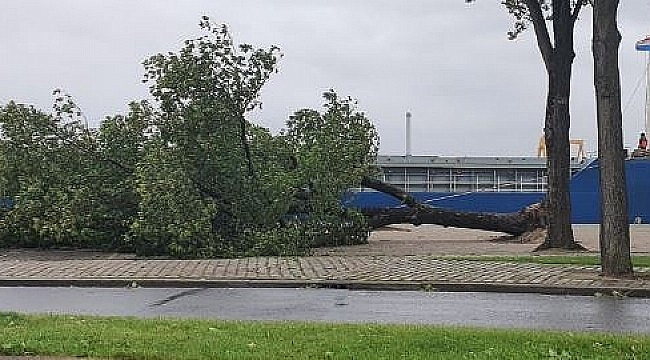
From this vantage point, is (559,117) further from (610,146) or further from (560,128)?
(610,146)

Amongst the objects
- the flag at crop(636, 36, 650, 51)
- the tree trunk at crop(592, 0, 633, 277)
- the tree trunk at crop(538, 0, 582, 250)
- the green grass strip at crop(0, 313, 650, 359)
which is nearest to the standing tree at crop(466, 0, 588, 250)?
the tree trunk at crop(538, 0, 582, 250)

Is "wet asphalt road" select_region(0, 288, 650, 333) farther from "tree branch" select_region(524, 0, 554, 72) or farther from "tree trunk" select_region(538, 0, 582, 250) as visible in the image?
"tree branch" select_region(524, 0, 554, 72)

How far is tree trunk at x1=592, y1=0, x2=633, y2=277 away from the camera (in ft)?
47.6

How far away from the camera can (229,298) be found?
13.0m

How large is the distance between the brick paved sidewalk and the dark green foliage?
2.83 meters

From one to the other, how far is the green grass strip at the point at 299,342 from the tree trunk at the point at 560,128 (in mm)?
14762

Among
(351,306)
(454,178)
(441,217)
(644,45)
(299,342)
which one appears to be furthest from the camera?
(454,178)

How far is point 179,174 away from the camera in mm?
20688

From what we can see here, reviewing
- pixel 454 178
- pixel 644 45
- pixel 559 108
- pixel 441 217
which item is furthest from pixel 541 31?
pixel 454 178

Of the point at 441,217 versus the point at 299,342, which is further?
the point at 441,217

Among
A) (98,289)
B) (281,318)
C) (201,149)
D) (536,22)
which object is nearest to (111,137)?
(201,149)

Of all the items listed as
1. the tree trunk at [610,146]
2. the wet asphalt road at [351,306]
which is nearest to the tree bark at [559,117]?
the tree trunk at [610,146]

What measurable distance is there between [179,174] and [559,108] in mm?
9549

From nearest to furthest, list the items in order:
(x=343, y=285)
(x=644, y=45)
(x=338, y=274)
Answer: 1. (x=343, y=285)
2. (x=338, y=274)
3. (x=644, y=45)
